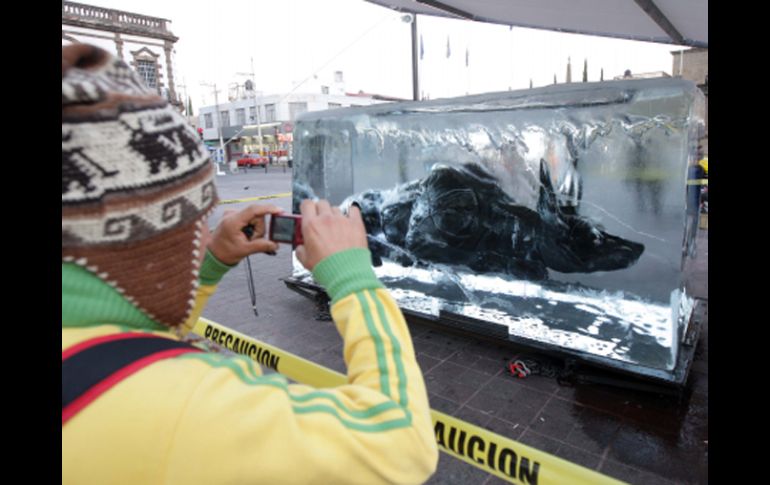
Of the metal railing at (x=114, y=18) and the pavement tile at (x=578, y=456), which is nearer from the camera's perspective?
the pavement tile at (x=578, y=456)

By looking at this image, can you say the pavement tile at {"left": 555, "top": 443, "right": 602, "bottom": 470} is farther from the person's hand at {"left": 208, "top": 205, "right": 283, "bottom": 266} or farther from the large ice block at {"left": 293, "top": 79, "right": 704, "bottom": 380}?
the person's hand at {"left": 208, "top": 205, "right": 283, "bottom": 266}

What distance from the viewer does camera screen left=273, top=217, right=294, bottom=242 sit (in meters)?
1.43

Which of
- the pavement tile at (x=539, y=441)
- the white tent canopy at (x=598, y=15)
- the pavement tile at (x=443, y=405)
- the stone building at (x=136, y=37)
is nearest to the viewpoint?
the pavement tile at (x=539, y=441)

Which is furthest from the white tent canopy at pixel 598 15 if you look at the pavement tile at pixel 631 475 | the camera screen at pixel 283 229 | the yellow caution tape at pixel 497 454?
the camera screen at pixel 283 229

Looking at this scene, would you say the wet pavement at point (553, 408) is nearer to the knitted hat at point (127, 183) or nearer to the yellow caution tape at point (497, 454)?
the yellow caution tape at point (497, 454)

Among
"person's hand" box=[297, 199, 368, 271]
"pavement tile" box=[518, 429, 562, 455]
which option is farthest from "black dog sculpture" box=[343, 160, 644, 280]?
"person's hand" box=[297, 199, 368, 271]

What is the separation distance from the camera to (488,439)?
207cm

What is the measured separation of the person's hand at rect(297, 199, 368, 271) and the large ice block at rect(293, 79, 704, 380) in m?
3.21

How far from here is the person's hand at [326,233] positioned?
3.56 ft

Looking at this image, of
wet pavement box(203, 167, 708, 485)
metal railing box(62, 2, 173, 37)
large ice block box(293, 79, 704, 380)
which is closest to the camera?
wet pavement box(203, 167, 708, 485)

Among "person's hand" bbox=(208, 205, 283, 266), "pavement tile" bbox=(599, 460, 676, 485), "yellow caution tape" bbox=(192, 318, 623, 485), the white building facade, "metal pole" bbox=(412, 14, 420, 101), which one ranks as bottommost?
"pavement tile" bbox=(599, 460, 676, 485)

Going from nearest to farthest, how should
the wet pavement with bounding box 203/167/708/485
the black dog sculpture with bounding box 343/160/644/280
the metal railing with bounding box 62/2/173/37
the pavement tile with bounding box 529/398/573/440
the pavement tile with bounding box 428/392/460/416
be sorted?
the wet pavement with bounding box 203/167/708/485
the pavement tile with bounding box 529/398/573/440
the pavement tile with bounding box 428/392/460/416
the black dog sculpture with bounding box 343/160/644/280
the metal railing with bounding box 62/2/173/37

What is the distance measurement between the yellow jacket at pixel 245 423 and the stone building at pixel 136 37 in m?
37.9

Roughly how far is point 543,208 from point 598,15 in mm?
4093
